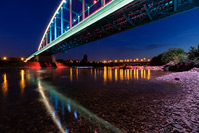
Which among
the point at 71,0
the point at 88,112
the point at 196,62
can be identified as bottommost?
the point at 88,112

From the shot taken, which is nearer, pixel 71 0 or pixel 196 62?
pixel 196 62

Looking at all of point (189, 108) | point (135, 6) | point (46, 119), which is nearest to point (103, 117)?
point (46, 119)

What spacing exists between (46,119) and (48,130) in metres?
0.32

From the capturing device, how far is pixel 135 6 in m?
10.3

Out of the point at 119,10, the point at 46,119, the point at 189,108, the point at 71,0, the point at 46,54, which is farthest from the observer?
the point at 46,54

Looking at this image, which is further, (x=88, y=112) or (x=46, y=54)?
(x=46, y=54)

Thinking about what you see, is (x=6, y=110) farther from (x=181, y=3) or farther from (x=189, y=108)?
(x=181, y=3)

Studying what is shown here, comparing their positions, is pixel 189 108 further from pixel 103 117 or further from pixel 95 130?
pixel 95 130

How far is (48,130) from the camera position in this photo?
1.20 metres

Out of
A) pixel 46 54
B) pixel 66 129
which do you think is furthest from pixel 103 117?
pixel 46 54

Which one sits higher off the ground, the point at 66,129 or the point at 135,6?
the point at 135,6

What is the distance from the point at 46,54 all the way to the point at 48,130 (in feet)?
191

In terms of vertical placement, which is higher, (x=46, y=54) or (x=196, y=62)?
(x=46, y=54)

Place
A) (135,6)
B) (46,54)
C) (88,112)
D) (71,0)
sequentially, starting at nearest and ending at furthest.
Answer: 1. (88,112)
2. (135,6)
3. (71,0)
4. (46,54)
